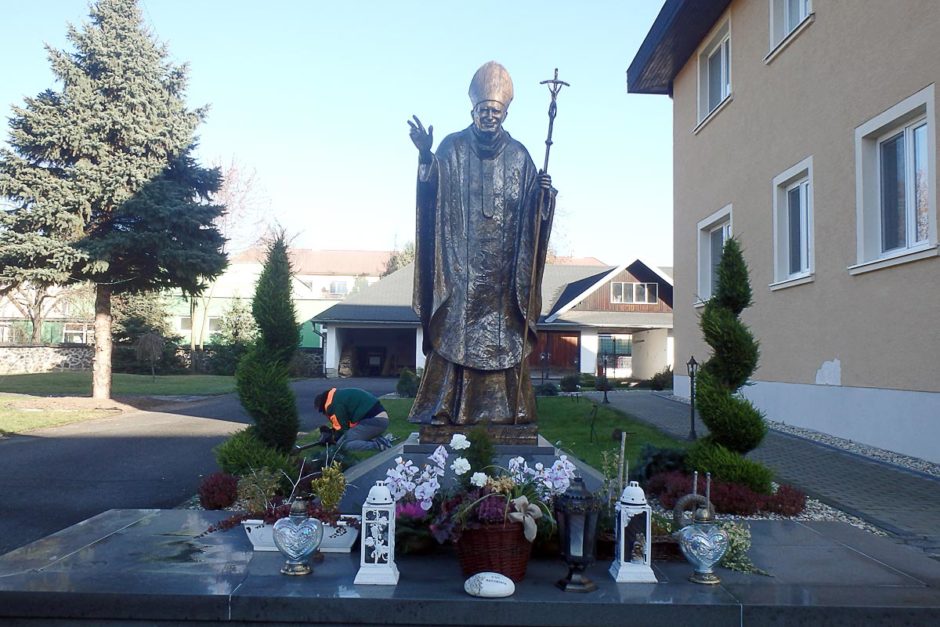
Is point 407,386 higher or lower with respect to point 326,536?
higher

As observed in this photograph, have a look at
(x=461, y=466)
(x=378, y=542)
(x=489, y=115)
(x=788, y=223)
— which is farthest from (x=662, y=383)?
(x=378, y=542)

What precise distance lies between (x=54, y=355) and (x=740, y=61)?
31596mm

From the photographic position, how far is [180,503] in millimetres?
7637

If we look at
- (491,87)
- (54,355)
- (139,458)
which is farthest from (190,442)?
(54,355)

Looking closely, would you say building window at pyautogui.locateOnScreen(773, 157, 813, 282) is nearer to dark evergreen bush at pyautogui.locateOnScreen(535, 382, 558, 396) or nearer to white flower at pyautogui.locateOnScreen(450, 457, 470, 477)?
white flower at pyautogui.locateOnScreen(450, 457, 470, 477)

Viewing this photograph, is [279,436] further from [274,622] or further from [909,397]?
[909,397]

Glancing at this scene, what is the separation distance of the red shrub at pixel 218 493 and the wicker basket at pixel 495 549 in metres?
3.75

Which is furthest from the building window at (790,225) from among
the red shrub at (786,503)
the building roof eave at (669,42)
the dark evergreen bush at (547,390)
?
the dark evergreen bush at (547,390)

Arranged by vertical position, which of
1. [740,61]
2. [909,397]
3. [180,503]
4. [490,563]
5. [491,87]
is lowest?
[180,503]

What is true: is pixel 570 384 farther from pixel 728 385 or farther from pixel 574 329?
pixel 728 385

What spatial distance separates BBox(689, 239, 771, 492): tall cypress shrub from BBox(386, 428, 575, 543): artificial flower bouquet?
138 inches

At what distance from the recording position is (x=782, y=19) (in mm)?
13273

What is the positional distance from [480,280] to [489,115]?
1235 mm

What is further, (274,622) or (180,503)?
(180,503)
